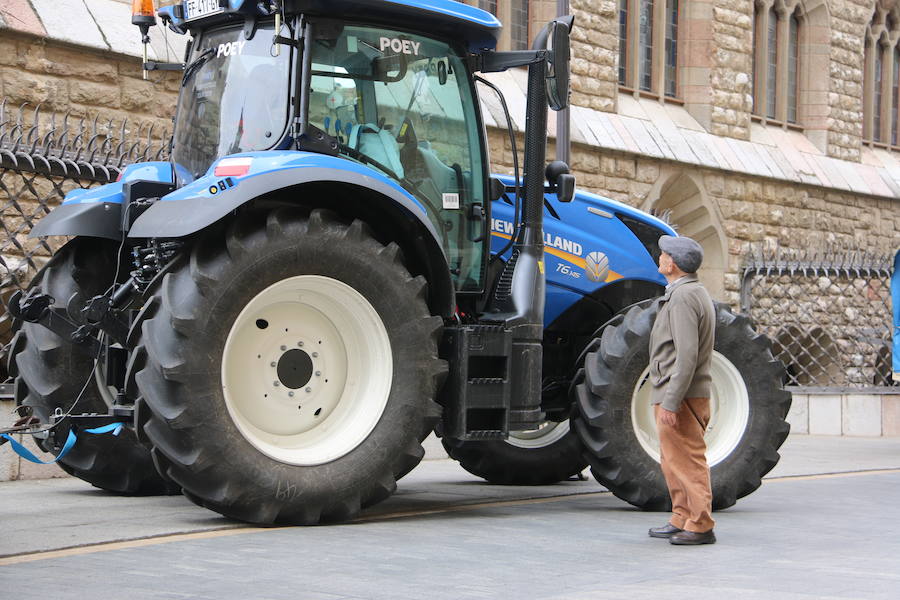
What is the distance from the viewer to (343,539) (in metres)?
6.56

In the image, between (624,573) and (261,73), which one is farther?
(261,73)

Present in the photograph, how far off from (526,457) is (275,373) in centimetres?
303

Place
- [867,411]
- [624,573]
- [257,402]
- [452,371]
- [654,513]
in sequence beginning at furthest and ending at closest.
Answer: [867,411]
[654,513]
[452,371]
[257,402]
[624,573]

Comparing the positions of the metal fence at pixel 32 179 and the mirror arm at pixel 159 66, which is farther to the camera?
the metal fence at pixel 32 179

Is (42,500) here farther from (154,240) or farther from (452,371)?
(452,371)

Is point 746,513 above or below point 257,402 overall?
below

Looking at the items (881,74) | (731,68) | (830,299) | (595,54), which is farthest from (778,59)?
(830,299)

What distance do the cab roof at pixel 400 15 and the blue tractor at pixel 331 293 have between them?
16 mm

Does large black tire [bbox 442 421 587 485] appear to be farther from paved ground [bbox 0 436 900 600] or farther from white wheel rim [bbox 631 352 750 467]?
white wheel rim [bbox 631 352 750 467]

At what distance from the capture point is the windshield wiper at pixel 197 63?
776 centimetres

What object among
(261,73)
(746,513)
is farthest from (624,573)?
(261,73)

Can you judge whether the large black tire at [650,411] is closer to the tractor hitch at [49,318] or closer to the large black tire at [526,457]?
the large black tire at [526,457]

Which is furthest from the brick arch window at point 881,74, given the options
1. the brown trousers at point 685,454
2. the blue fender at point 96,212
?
the brown trousers at point 685,454

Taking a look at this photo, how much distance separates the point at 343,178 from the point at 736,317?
2819mm
